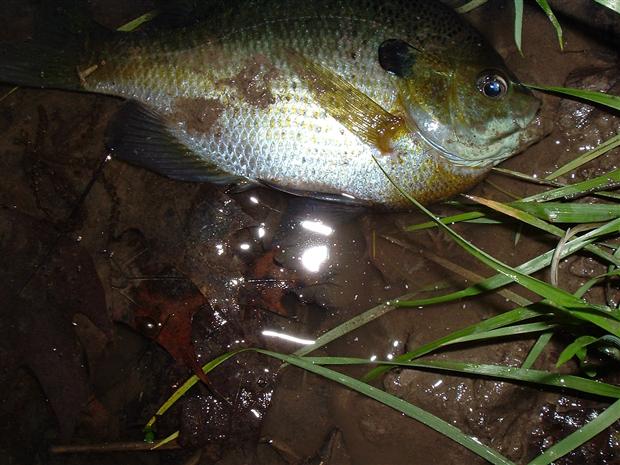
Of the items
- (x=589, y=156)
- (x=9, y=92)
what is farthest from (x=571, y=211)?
(x=9, y=92)

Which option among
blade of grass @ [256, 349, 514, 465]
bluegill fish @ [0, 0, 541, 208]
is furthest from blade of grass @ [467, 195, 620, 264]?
blade of grass @ [256, 349, 514, 465]

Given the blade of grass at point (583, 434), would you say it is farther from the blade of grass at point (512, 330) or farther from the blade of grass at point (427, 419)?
the blade of grass at point (512, 330)

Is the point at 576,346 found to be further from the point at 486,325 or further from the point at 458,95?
the point at 458,95

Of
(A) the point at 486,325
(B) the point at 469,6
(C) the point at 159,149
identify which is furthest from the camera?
(B) the point at 469,6

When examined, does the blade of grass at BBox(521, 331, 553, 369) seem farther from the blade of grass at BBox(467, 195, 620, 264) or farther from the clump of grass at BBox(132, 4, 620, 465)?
the blade of grass at BBox(467, 195, 620, 264)

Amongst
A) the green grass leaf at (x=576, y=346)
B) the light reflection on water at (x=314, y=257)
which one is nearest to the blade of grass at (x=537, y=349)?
the green grass leaf at (x=576, y=346)

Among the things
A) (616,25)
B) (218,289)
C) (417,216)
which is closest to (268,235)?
(218,289)
